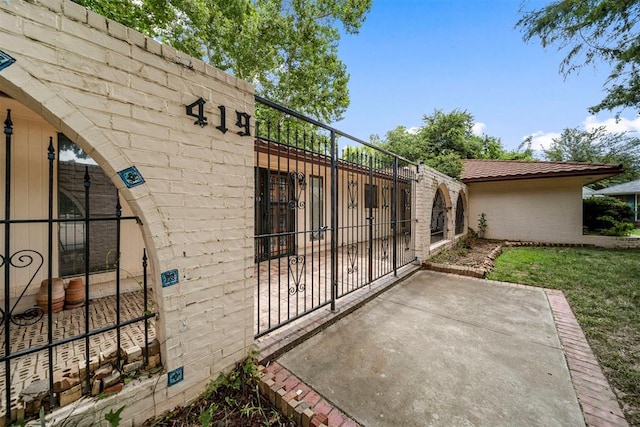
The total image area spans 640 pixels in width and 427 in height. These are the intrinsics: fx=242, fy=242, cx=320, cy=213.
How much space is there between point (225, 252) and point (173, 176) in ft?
2.15

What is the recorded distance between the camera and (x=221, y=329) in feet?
6.10

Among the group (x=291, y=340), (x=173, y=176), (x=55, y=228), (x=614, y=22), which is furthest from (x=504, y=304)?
(x=55, y=228)

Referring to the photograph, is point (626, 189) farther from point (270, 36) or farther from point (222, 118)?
point (222, 118)

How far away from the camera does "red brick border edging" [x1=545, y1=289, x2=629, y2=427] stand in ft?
5.51

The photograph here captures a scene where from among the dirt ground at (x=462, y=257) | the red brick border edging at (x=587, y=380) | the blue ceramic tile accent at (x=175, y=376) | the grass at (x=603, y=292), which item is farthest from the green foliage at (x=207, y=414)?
the dirt ground at (x=462, y=257)

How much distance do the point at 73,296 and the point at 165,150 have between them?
349 centimetres

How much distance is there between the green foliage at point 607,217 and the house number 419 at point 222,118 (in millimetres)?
13390

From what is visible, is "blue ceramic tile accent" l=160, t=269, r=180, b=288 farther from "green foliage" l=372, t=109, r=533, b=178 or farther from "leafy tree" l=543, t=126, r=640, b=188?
"leafy tree" l=543, t=126, r=640, b=188

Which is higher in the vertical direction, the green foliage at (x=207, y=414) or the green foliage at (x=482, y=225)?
the green foliage at (x=482, y=225)

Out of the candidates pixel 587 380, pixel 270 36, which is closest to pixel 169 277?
pixel 587 380

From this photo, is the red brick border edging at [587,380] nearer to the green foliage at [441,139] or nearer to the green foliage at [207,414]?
the green foliage at [207,414]

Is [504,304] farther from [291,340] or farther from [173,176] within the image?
[173,176]

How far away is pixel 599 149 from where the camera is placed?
22.1m

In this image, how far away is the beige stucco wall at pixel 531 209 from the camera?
877 centimetres
